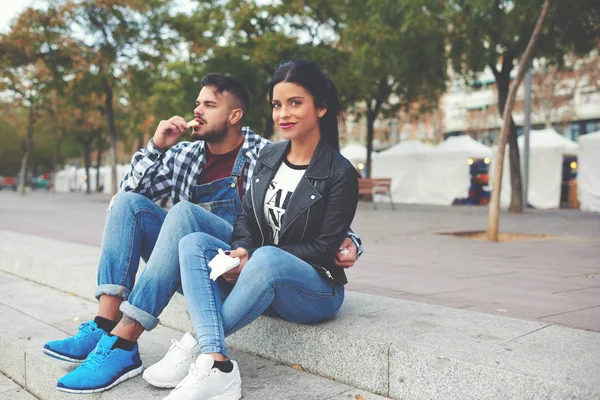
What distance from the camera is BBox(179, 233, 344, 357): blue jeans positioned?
94.9 inches

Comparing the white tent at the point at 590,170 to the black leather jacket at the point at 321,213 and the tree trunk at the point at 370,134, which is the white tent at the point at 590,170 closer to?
the tree trunk at the point at 370,134

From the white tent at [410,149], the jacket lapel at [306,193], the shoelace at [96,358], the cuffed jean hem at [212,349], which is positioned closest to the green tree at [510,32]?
the jacket lapel at [306,193]

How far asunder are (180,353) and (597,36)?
40.4 feet

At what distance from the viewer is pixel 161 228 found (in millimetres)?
2834

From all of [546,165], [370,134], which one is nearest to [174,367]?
[546,165]

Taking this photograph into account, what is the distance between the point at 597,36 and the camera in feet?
39.6

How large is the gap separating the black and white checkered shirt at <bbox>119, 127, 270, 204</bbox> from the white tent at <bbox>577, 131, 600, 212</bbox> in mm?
16890

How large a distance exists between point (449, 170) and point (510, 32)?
12876mm

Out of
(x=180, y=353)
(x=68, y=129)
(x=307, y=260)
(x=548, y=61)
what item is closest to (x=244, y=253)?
(x=307, y=260)

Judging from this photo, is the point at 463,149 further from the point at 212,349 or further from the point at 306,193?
the point at 212,349

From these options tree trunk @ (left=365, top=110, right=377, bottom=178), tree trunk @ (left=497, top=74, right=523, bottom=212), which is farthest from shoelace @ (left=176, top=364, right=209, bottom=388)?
tree trunk @ (left=365, top=110, right=377, bottom=178)

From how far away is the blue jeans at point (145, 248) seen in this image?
261cm

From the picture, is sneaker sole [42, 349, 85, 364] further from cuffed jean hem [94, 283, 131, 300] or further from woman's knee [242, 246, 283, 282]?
woman's knee [242, 246, 283, 282]

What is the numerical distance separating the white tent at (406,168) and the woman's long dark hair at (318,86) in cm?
2073
